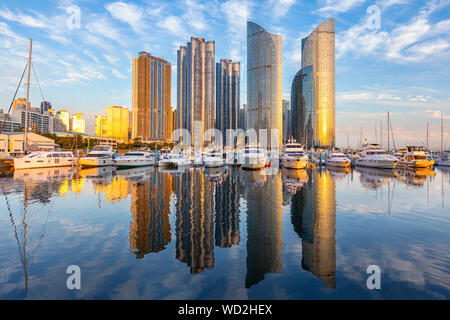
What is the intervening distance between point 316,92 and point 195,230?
16730 cm

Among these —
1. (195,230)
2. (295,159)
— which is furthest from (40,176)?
(295,159)

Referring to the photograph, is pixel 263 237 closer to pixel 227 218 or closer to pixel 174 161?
pixel 227 218

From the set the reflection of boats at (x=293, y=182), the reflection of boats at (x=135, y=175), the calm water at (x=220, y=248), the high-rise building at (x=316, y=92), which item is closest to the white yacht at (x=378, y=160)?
the reflection of boats at (x=293, y=182)

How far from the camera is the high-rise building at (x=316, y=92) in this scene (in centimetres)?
15838

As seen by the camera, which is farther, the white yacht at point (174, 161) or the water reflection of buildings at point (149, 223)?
the white yacht at point (174, 161)

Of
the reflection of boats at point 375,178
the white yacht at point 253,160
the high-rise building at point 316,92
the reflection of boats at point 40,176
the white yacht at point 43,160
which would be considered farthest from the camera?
the high-rise building at point 316,92

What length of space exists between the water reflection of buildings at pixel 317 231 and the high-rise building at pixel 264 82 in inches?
6216

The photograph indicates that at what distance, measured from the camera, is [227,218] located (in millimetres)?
11703

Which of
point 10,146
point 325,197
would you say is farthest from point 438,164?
point 10,146

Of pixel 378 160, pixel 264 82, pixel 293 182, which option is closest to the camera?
pixel 293 182

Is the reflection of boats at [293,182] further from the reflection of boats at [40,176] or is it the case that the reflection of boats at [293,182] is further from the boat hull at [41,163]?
the boat hull at [41,163]
